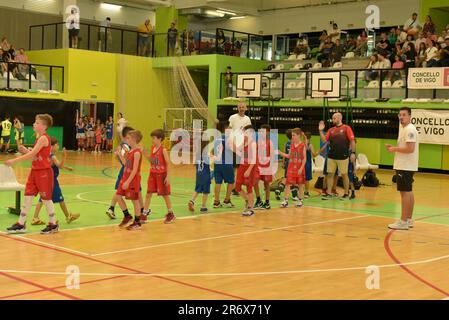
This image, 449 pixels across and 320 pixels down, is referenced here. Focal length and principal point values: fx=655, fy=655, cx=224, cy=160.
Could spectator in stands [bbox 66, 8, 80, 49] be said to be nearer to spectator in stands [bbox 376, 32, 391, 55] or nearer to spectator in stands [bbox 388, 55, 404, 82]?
spectator in stands [bbox 376, 32, 391, 55]

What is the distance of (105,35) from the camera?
111 feet

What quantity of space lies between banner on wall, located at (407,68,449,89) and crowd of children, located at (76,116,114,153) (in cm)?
1443

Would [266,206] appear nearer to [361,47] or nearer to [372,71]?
[372,71]

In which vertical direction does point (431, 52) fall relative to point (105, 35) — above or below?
below

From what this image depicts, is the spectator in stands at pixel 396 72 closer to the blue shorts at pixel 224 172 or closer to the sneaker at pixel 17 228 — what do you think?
the blue shorts at pixel 224 172

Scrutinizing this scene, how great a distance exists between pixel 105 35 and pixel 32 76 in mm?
4902

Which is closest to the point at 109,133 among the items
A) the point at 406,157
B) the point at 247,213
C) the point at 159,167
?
the point at 247,213

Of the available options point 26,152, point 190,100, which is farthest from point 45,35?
point 26,152

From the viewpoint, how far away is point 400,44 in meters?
28.6

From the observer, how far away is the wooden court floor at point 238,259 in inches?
269

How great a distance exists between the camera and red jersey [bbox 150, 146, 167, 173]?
36.8 ft

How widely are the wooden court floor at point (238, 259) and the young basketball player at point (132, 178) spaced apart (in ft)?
1.06

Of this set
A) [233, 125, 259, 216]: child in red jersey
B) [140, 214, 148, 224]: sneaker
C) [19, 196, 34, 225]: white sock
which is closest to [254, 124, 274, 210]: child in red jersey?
[233, 125, 259, 216]: child in red jersey

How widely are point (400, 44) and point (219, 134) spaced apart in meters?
17.6
